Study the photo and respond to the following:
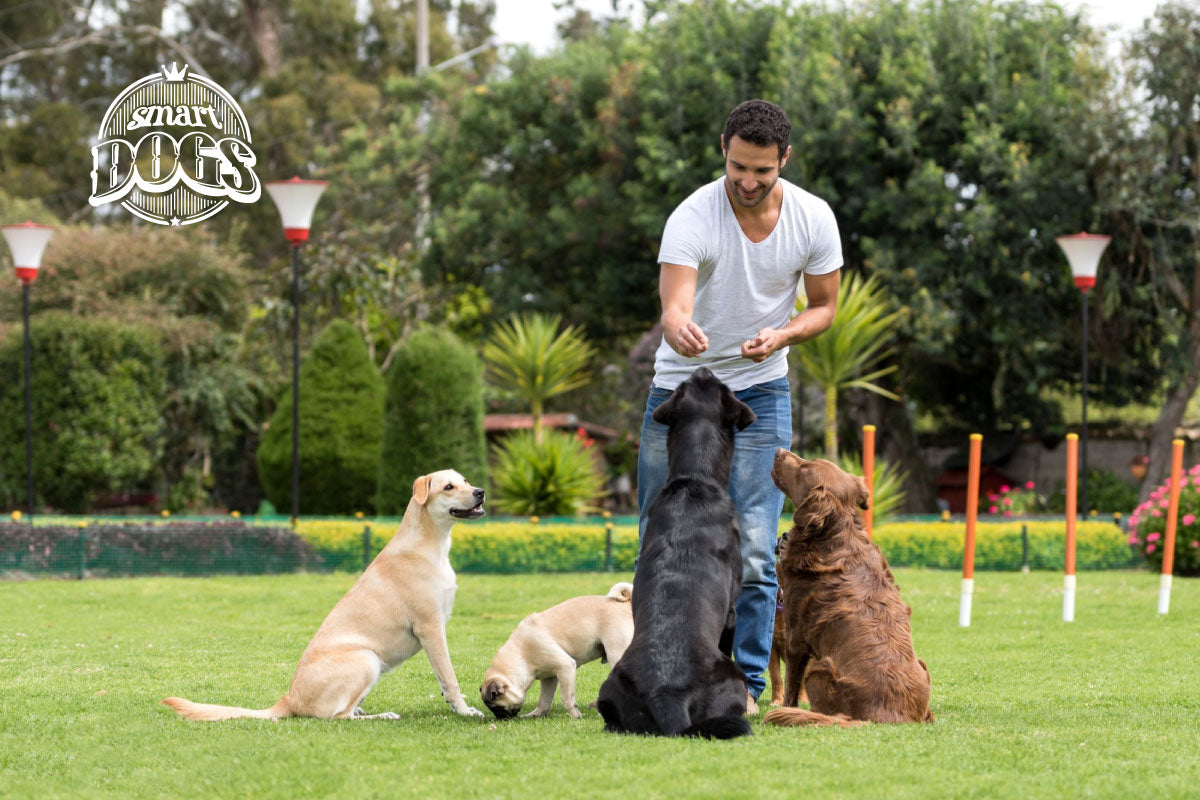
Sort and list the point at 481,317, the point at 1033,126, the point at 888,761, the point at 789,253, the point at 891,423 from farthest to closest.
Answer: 1. the point at 481,317
2. the point at 891,423
3. the point at 1033,126
4. the point at 789,253
5. the point at 888,761

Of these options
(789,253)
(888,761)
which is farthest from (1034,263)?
(888,761)

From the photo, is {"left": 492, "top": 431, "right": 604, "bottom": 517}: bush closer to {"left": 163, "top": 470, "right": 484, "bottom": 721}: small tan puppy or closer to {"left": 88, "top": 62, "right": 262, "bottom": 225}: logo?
{"left": 88, "top": 62, "right": 262, "bottom": 225}: logo

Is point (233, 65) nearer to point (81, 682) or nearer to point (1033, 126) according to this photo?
point (1033, 126)

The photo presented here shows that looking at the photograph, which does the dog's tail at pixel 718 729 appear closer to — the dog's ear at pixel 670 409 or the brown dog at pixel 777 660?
the dog's ear at pixel 670 409

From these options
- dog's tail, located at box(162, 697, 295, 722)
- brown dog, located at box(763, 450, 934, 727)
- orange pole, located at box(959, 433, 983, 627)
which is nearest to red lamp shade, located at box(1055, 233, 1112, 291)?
orange pole, located at box(959, 433, 983, 627)

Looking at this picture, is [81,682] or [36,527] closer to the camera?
[81,682]

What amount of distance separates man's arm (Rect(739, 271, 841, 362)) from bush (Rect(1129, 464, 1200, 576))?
29.2ft

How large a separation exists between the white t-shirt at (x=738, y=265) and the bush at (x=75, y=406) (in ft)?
54.7

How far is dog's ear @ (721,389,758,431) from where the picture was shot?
523 centimetres

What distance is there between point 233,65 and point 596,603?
118 feet

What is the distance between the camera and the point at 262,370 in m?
23.4

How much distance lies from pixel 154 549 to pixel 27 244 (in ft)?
14.6

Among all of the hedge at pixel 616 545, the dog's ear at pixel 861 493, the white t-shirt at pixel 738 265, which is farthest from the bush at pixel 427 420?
the dog's ear at pixel 861 493

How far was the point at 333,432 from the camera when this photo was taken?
19.4 metres
